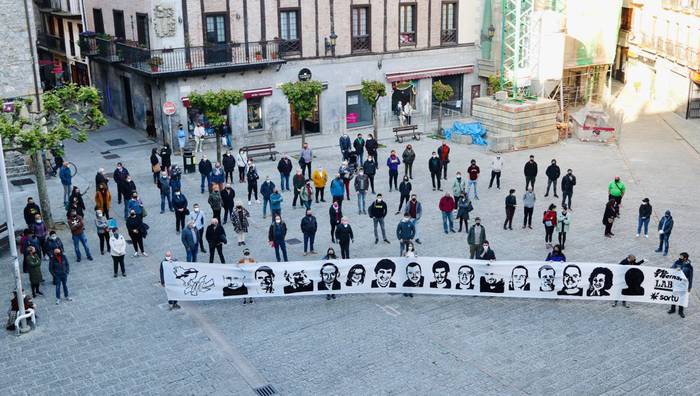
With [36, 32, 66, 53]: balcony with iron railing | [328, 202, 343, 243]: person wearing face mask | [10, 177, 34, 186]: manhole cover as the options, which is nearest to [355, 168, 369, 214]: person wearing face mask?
[328, 202, 343, 243]: person wearing face mask

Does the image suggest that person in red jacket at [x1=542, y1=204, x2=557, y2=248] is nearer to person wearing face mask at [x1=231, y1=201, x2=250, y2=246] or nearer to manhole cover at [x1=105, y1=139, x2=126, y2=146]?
person wearing face mask at [x1=231, y1=201, x2=250, y2=246]

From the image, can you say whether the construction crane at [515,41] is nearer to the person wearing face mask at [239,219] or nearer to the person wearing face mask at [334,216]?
Result: the person wearing face mask at [334,216]

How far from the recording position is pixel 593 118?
38688mm

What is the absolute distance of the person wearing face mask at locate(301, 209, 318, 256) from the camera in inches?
843

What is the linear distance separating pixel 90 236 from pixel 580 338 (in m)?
15.6

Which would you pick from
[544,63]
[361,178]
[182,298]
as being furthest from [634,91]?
[182,298]

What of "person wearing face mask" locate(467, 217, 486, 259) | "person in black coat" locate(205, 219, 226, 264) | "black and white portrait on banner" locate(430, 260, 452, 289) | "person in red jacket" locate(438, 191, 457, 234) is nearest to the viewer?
"black and white portrait on banner" locate(430, 260, 452, 289)

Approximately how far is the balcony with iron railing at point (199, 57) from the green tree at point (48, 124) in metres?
9.64

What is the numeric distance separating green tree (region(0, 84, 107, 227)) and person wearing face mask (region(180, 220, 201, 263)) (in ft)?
17.6

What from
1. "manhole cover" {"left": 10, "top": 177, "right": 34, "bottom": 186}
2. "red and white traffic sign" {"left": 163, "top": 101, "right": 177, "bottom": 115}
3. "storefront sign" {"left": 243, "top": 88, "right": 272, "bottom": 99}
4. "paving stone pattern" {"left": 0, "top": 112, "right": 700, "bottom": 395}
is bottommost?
"paving stone pattern" {"left": 0, "top": 112, "right": 700, "bottom": 395}

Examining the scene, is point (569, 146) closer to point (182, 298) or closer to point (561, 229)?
point (561, 229)

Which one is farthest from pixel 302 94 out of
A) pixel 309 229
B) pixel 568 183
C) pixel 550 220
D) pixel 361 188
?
pixel 550 220

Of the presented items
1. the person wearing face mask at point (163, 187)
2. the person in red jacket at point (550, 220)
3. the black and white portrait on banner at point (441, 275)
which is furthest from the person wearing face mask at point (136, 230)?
the person in red jacket at point (550, 220)

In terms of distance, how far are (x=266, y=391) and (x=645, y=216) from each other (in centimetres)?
1393
